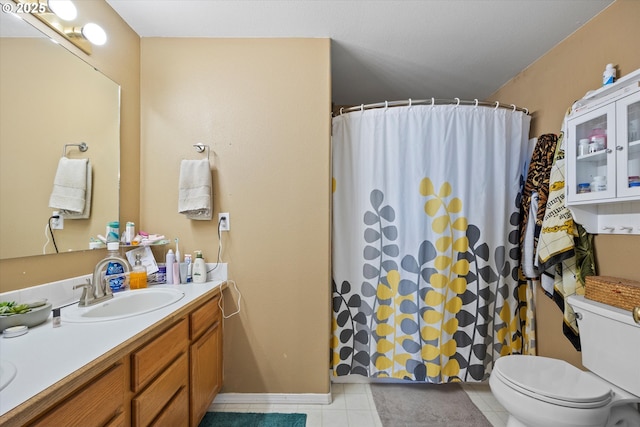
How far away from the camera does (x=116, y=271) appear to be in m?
1.40

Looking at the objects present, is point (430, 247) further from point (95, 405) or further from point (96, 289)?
point (96, 289)

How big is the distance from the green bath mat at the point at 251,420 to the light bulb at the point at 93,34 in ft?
7.09

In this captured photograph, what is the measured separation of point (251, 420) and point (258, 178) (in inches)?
58.1

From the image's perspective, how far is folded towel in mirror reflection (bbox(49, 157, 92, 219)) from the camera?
45.6 inches

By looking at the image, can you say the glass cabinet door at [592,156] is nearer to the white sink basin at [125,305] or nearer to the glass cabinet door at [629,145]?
the glass cabinet door at [629,145]

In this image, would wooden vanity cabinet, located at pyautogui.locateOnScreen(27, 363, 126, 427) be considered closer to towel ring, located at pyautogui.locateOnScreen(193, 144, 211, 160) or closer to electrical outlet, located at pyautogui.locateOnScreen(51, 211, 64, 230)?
electrical outlet, located at pyautogui.locateOnScreen(51, 211, 64, 230)

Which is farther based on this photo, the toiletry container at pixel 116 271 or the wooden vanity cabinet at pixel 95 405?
the toiletry container at pixel 116 271

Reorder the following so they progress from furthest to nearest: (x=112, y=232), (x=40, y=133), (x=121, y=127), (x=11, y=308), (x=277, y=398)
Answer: (x=277, y=398) → (x=121, y=127) → (x=112, y=232) → (x=40, y=133) → (x=11, y=308)

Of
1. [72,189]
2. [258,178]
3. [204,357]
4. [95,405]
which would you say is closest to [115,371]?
[95,405]

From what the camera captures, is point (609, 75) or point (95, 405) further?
point (609, 75)

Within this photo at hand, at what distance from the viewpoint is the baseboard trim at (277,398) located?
1667mm

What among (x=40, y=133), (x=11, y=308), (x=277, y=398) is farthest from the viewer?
(x=277, y=398)

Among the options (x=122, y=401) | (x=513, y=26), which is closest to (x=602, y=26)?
(x=513, y=26)

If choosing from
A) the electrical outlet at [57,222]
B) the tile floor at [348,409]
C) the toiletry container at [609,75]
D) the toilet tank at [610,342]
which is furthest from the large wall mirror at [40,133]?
the toiletry container at [609,75]
